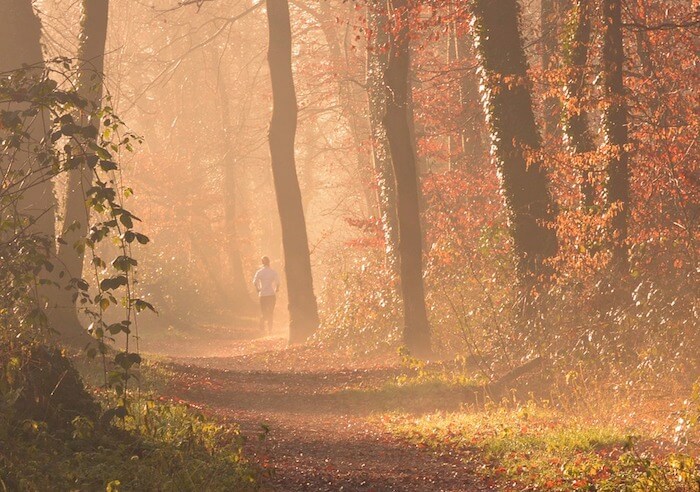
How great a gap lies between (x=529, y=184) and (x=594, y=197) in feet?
4.21

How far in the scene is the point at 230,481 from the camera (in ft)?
23.8

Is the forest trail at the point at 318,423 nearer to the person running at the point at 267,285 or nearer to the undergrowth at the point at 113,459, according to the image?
the undergrowth at the point at 113,459

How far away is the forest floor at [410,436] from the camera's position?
8016 millimetres

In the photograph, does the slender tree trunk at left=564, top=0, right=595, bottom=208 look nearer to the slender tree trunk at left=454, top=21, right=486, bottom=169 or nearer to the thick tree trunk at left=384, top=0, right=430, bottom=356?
the thick tree trunk at left=384, top=0, right=430, bottom=356

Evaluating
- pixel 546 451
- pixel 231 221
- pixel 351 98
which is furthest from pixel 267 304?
pixel 546 451

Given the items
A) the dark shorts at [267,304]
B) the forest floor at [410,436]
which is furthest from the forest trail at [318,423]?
the dark shorts at [267,304]

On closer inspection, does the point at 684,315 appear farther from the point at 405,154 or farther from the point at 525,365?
the point at 405,154

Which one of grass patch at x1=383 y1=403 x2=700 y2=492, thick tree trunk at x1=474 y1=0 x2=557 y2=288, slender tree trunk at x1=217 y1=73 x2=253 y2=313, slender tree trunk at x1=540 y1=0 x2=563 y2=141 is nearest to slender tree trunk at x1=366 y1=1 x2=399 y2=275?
slender tree trunk at x1=540 y1=0 x2=563 y2=141

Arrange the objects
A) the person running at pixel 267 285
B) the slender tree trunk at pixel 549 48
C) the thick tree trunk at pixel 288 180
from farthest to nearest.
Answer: the person running at pixel 267 285
the thick tree trunk at pixel 288 180
the slender tree trunk at pixel 549 48

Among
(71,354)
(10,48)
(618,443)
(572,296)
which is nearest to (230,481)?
(618,443)

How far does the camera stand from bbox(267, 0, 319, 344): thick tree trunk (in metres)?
24.8

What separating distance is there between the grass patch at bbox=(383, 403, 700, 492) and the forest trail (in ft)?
1.02

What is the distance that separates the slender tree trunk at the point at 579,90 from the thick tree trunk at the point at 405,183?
319 centimetres

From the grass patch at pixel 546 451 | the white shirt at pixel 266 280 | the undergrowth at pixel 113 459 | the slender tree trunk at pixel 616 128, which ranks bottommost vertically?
the grass patch at pixel 546 451
